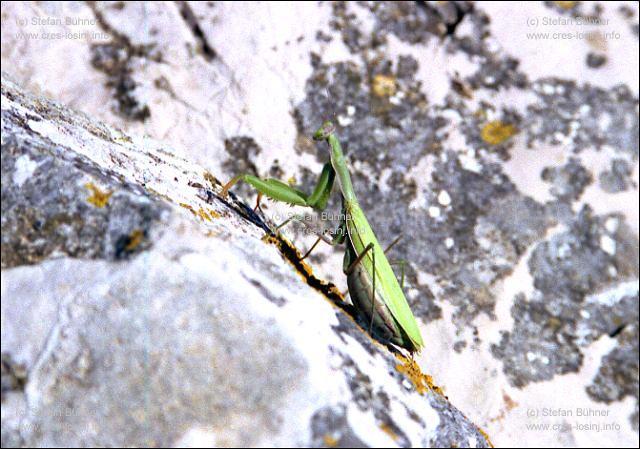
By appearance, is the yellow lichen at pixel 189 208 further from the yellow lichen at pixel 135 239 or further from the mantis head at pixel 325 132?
the mantis head at pixel 325 132

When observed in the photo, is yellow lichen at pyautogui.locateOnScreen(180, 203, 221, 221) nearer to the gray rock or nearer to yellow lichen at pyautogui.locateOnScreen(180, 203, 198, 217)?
yellow lichen at pyautogui.locateOnScreen(180, 203, 198, 217)

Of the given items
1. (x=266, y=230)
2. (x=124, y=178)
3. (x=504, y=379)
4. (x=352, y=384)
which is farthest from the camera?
(x=504, y=379)

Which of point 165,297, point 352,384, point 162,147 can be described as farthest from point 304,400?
point 162,147

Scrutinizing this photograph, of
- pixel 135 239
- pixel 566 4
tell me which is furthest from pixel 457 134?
pixel 135 239

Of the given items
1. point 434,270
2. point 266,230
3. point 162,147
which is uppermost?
point 434,270

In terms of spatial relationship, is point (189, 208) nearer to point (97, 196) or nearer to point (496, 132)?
point (97, 196)

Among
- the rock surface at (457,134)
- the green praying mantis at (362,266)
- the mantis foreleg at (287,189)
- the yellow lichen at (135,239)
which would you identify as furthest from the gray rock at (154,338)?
the rock surface at (457,134)

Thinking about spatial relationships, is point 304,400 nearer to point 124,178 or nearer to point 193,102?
point 124,178
